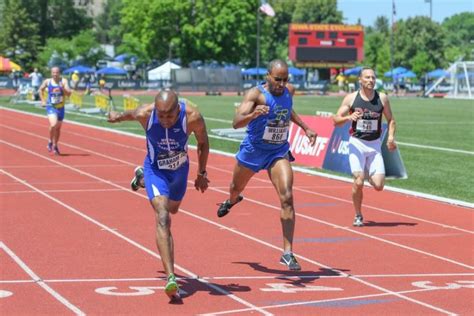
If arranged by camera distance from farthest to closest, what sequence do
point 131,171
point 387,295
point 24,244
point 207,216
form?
1. point 131,171
2. point 207,216
3. point 24,244
4. point 387,295

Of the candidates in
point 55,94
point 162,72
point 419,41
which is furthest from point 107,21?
point 55,94

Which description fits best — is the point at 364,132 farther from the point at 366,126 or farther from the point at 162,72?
the point at 162,72

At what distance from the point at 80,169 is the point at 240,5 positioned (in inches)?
3227

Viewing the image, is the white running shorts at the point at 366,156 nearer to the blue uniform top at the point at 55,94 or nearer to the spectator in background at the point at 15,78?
the blue uniform top at the point at 55,94

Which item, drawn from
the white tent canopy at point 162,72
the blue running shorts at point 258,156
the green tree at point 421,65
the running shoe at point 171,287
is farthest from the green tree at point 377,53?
the running shoe at point 171,287

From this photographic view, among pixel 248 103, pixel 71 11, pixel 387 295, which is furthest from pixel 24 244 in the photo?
pixel 71 11

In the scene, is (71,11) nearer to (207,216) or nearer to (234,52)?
(234,52)

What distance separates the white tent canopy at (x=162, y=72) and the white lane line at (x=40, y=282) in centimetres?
6875

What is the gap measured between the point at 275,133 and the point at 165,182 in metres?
1.70

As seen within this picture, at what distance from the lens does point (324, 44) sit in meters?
91.3

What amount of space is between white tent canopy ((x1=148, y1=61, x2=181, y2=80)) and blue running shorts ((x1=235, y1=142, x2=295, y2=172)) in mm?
68792

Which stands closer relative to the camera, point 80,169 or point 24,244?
point 24,244

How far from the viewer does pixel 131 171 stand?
64.5 ft

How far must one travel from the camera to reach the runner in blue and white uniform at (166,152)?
8.17 metres
